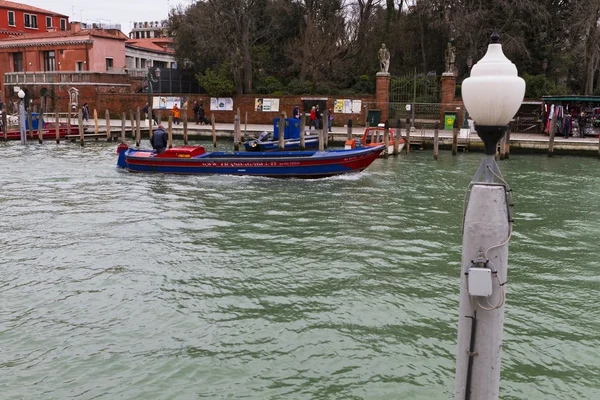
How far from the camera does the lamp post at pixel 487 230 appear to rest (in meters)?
3.25

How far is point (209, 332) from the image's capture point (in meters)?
7.13

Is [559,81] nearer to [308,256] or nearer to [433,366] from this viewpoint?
[308,256]

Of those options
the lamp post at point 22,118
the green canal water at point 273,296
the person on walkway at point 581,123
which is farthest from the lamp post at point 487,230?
the lamp post at point 22,118

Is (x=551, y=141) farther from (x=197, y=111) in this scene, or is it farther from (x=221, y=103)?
(x=197, y=111)

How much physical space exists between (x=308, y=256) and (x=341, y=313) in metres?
2.40

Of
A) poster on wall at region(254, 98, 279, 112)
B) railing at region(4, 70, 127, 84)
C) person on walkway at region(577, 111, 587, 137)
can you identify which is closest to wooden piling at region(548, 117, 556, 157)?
person on walkway at region(577, 111, 587, 137)

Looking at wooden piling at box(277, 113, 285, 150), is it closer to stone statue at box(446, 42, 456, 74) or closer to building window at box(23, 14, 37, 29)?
stone statue at box(446, 42, 456, 74)

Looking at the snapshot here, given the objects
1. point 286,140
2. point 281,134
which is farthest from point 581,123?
point 281,134

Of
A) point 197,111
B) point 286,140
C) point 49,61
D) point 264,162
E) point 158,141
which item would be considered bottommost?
A: point 264,162

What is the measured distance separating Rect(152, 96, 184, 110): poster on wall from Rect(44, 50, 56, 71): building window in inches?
507

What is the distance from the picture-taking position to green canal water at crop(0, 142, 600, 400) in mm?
6129

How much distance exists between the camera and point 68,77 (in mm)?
40500

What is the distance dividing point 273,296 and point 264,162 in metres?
9.84

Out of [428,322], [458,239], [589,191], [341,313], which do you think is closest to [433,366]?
[428,322]
